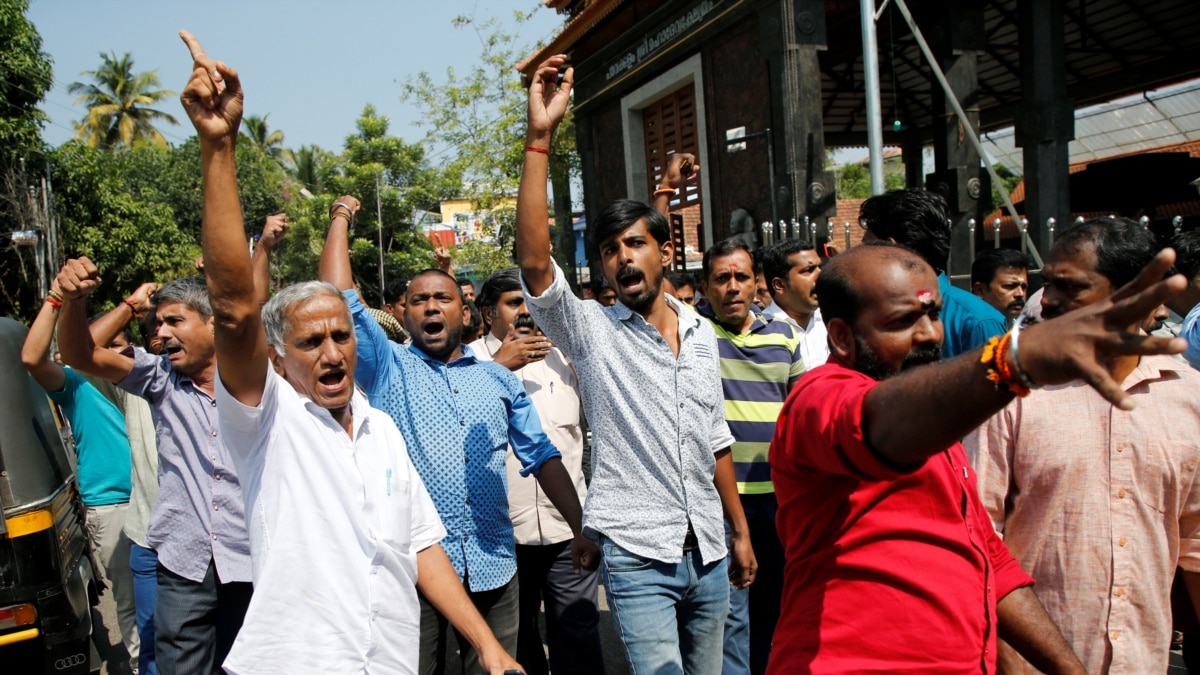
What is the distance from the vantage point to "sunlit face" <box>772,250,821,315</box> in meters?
4.95

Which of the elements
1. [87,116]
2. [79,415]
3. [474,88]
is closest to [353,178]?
Answer: [474,88]

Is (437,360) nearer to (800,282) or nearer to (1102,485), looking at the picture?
(800,282)

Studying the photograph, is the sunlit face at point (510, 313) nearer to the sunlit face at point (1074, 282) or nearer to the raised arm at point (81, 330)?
the raised arm at point (81, 330)

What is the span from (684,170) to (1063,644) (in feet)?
10.6

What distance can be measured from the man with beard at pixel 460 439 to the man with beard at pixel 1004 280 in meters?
3.50

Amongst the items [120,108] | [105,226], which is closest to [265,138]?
[120,108]

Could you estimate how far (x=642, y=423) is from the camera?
10.7ft

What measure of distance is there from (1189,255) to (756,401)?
2.28m

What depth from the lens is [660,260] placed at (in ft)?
11.5

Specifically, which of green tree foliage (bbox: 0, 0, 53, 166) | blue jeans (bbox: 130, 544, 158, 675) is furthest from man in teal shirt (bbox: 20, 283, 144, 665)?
green tree foliage (bbox: 0, 0, 53, 166)

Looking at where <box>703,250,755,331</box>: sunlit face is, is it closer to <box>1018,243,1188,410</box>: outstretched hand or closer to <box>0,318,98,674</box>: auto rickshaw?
<box>1018,243,1188,410</box>: outstretched hand

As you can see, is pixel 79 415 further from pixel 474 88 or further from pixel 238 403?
pixel 474 88

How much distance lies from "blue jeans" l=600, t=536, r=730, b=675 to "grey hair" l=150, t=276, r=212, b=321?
1.94 m

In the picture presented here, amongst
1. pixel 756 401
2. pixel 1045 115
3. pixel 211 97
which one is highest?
pixel 1045 115
